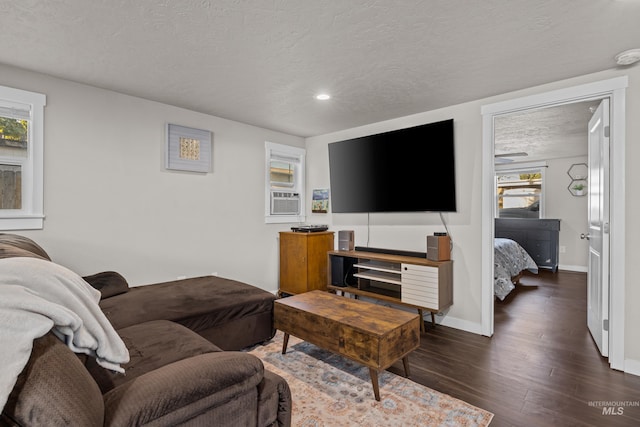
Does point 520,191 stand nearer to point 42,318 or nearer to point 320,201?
point 320,201

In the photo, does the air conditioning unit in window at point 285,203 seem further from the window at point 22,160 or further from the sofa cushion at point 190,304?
the window at point 22,160

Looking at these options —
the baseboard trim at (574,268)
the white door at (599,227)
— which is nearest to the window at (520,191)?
the baseboard trim at (574,268)

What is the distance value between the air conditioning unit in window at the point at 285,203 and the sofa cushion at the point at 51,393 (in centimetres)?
359

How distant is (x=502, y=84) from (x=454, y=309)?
86.6 inches

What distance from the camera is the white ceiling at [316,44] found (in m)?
1.77

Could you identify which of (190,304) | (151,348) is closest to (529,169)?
(190,304)

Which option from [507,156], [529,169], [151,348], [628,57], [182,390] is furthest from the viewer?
[529,169]

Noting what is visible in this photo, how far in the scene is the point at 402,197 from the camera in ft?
11.7

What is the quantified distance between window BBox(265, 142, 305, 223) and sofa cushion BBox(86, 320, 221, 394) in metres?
2.44

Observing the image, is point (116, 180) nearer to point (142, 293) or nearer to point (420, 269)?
point (142, 293)

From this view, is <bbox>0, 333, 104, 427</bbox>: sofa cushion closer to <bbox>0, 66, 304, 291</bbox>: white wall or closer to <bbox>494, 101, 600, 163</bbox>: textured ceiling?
<bbox>0, 66, 304, 291</bbox>: white wall

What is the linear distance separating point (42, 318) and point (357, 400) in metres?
1.78

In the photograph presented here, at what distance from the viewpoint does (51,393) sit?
2.57 feet

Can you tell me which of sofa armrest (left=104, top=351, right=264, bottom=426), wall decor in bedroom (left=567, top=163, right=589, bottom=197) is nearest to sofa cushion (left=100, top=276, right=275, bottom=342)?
sofa armrest (left=104, top=351, right=264, bottom=426)
